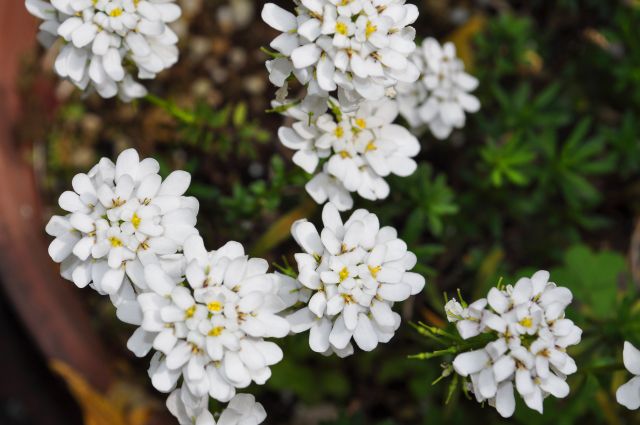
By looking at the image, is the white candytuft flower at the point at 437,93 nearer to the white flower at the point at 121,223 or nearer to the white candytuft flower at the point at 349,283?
the white candytuft flower at the point at 349,283

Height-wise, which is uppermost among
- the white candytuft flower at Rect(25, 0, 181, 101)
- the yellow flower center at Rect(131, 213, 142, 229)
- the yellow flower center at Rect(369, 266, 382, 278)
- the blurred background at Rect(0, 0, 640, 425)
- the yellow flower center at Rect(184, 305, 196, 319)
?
the white candytuft flower at Rect(25, 0, 181, 101)

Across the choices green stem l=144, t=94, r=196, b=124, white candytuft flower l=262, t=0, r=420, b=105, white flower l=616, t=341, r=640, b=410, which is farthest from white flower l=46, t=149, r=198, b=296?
white flower l=616, t=341, r=640, b=410

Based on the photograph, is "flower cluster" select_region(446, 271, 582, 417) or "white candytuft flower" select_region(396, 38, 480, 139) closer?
"flower cluster" select_region(446, 271, 582, 417)

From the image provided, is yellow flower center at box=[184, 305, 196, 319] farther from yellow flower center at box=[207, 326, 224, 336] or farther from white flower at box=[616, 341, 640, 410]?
white flower at box=[616, 341, 640, 410]

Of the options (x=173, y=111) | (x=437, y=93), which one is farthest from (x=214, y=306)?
(x=437, y=93)

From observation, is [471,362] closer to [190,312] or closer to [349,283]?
[349,283]

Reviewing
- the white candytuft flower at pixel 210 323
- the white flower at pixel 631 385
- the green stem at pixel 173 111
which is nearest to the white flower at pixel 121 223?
the white candytuft flower at pixel 210 323

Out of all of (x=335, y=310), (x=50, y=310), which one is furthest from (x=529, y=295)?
(x=50, y=310)

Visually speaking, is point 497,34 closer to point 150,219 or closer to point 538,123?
point 538,123
